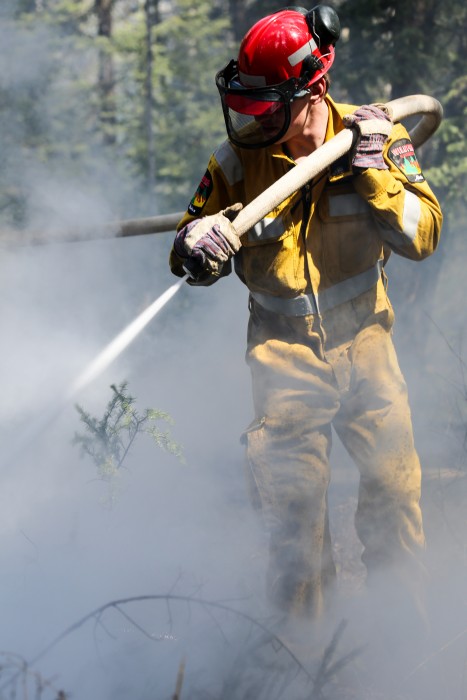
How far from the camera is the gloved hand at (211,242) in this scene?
→ 2.62 metres

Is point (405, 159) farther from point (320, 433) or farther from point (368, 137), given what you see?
point (320, 433)

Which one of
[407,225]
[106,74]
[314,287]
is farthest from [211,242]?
[106,74]

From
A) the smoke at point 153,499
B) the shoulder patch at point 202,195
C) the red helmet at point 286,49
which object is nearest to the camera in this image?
the red helmet at point 286,49

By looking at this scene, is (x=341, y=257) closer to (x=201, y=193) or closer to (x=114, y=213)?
(x=201, y=193)

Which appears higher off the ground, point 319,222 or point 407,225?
point 319,222

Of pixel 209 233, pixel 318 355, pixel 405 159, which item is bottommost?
pixel 318 355

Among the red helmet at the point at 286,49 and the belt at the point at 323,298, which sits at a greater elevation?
the red helmet at the point at 286,49

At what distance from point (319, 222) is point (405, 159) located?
0.37 meters

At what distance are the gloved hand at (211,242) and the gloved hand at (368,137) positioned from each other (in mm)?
425

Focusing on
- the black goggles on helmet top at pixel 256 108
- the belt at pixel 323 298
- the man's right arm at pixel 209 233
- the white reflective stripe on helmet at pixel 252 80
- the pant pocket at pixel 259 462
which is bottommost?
the pant pocket at pixel 259 462

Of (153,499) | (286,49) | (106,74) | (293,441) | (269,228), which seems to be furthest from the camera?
(106,74)

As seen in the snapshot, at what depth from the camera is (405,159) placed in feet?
9.30

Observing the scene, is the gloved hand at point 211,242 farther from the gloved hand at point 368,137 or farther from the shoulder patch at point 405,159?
the shoulder patch at point 405,159

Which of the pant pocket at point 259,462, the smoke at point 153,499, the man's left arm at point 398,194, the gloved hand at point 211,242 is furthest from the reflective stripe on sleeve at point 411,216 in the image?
the smoke at point 153,499
